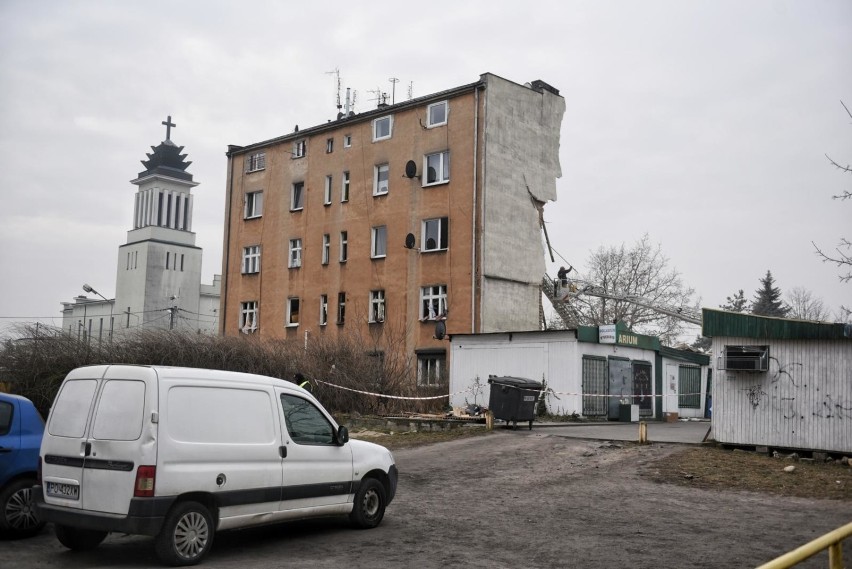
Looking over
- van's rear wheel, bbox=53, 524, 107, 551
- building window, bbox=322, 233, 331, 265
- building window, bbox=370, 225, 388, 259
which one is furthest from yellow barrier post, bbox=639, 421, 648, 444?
building window, bbox=322, 233, 331, 265

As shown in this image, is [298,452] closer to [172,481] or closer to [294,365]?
[172,481]

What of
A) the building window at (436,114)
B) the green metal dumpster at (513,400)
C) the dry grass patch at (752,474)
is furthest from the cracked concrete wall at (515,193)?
the dry grass patch at (752,474)

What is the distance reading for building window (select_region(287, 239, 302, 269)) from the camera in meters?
43.2

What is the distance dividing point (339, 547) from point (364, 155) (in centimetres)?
3273

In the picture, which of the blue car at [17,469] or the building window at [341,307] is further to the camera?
the building window at [341,307]

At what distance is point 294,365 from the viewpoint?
2698cm

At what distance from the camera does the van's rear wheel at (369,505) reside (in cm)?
1041

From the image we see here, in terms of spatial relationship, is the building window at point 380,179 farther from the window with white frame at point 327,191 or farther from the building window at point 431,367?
the building window at point 431,367

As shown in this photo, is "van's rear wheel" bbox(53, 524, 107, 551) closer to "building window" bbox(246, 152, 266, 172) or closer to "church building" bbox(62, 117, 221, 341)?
"building window" bbox(246, 152, 266, 172)

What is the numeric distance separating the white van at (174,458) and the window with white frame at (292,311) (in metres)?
33.3

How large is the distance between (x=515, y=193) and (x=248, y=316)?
16974 mm

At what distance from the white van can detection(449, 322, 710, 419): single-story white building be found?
1702cm

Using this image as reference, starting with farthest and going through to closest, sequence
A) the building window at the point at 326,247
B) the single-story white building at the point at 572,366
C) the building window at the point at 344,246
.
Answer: the building window at the point at 326,247 → the building window at the point at 344,246 → the single-story white building at the point at 572,366

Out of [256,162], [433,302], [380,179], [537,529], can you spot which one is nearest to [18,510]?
[537,529]
